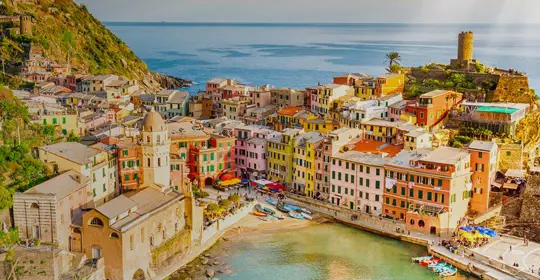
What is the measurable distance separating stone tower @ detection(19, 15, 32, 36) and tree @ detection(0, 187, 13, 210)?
2466 inches

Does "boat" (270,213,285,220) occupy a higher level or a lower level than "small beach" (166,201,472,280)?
higher

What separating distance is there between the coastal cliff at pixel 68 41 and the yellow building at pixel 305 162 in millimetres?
46387

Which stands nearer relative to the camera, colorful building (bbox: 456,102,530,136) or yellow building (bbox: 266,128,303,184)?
yellow building (bbox: 266,128,303,184)

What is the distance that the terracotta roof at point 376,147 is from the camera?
171ft

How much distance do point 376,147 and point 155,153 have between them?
1876cm

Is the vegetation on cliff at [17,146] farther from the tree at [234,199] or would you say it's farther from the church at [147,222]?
the tree at [234,199]

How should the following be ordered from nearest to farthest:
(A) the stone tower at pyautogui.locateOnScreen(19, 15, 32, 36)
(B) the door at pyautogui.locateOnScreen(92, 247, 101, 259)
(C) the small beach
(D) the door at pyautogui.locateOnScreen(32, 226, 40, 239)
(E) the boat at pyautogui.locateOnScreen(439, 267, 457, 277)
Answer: (B) the door at pyautogui.locateOnScreen(92, 247, 101, 259)
(D) the door at pyautogui.locateOnScreen(32, 226, 40, 239)
(E) the boat at pyautogui.locateOnScreen(439, 267, 457, 277)
(C) the small beach
(A) the stone tower at pyautogui.locateOnScreen(19, 15, 32, 36)

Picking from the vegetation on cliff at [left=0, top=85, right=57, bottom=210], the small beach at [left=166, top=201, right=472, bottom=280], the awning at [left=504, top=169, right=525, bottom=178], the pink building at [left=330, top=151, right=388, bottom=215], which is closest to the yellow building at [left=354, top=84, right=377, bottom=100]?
the pink building at [left=330, top=151, right=388, bottom=215]

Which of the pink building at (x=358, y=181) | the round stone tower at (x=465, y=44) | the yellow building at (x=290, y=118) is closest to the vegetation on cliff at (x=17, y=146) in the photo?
the pink building at (x=358, y=181)

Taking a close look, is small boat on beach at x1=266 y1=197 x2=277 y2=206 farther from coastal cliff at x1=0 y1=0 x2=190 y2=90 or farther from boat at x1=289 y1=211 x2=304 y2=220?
coastal cliff at x1=0 y1=0 x2=190 y2=90

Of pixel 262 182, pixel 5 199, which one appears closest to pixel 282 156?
pixel 262 182

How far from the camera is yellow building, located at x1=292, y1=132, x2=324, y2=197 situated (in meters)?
54.0

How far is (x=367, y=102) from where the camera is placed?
203ft

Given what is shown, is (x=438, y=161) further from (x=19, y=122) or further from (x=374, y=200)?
(x=19, y=122)
